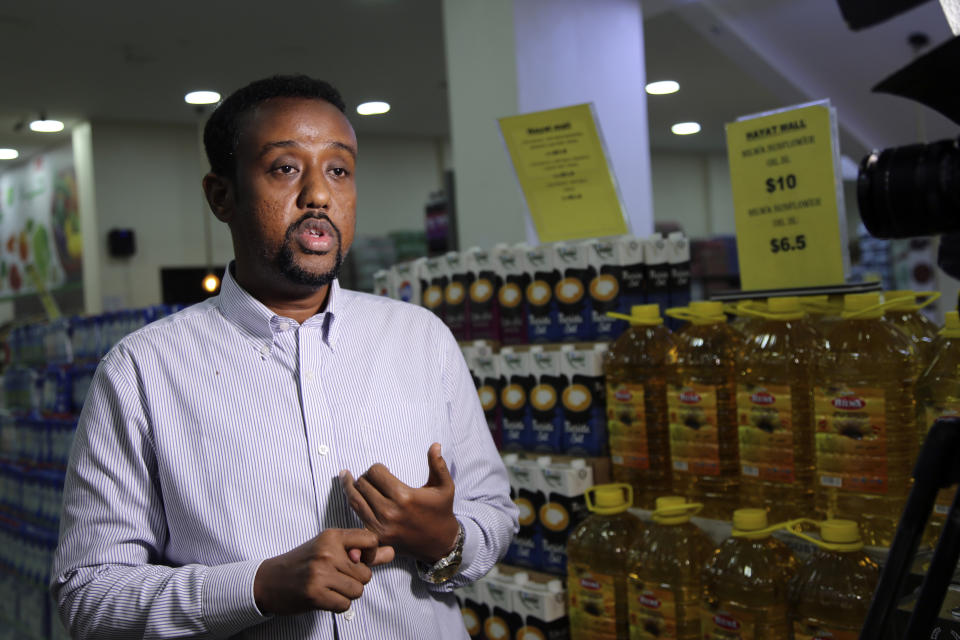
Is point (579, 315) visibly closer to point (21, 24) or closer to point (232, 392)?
point (232, 392)

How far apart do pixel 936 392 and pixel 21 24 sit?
238 inches

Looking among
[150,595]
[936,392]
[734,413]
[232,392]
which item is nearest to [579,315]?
[734,413]

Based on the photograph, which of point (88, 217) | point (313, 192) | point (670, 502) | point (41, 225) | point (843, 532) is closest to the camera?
point (313, 192)

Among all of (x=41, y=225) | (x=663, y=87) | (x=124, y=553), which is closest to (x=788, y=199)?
(x=124, y=553)

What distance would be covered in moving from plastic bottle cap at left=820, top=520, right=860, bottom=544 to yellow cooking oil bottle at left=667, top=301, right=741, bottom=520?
15.5 inches

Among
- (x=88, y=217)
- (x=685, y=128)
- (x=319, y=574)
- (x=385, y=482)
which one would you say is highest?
(x=685, y=128)

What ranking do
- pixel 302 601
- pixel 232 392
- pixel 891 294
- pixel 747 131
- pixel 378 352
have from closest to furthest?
1. pixel 302 601
2. pixel 232 392
3. pixel 378 352
4. pixel 891 294
5. pixel 747 131

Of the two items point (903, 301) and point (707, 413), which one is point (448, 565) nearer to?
point (707, 413)

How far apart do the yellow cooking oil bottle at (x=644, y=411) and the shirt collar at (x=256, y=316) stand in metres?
1.00

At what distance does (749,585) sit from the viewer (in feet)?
6.00

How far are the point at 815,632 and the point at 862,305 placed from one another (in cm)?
66

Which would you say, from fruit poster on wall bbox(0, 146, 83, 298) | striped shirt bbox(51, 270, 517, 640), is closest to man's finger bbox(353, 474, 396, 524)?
striped shirt bbox(51, 270, 517, 640)

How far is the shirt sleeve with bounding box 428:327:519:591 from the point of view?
57.6 inches

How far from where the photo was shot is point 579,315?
2566mm
